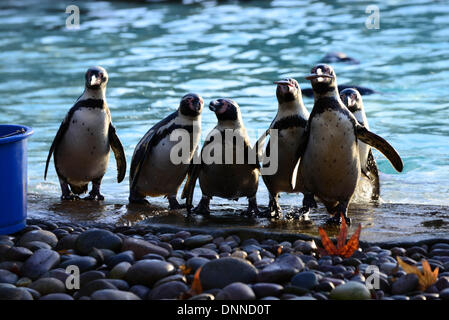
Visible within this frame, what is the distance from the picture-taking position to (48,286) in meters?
3.89

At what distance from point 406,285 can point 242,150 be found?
5.79 ft

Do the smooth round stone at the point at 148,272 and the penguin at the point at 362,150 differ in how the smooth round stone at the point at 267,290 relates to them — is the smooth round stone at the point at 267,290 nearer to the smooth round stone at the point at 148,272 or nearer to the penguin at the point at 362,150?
the smooth round stone at the point at 148,272

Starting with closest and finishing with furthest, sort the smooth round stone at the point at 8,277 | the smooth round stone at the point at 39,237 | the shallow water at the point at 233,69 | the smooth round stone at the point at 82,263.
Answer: the smooth round stone at the point at 8,277, the smooth round stone at the point at 82,263, the smooth round stone at the point at 39,237, the shallow water at the point at 233,69

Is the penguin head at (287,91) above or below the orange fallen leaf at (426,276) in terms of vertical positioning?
above

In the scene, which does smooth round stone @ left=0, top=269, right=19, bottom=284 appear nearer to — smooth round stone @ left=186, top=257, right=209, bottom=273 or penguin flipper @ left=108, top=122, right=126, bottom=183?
smooth round stone @ left=186, top=257, right=209, bottom=273

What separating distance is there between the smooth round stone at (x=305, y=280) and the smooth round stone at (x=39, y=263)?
4.10ft

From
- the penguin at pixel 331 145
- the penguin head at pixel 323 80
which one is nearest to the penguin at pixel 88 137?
the penguin at pixel 331 145

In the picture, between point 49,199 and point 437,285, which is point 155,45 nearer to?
point 49,199

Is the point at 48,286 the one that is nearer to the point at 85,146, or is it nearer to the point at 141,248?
the point at 141,248

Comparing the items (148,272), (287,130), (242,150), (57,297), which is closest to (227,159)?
(242,150)

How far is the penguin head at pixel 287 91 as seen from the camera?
5.30 m

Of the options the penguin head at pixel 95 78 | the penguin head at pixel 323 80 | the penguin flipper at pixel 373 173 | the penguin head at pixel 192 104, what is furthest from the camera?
the penguin flipper at pixel 373 173

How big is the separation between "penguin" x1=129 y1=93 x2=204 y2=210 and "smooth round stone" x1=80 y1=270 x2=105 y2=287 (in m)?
1.78

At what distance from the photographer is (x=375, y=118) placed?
10406 millimetres
